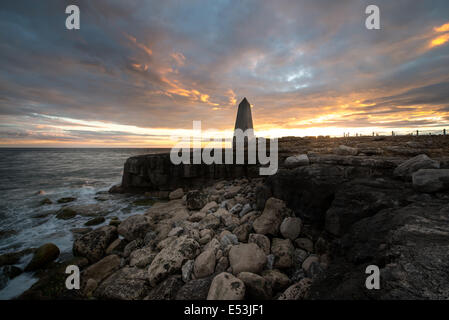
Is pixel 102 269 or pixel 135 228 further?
pixel 135 228

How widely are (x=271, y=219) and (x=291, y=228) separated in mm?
600

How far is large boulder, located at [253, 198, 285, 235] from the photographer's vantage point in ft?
15.7

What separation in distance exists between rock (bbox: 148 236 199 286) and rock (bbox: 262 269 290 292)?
214 centimetres

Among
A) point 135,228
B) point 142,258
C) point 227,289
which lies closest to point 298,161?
point 227,289

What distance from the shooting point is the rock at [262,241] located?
4.19 meters

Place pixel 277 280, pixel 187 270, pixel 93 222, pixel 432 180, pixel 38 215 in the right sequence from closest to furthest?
pixel 432 180 < pixel 277 280 < pixel 187 270 < pixel 93 222 < pixel 38 215

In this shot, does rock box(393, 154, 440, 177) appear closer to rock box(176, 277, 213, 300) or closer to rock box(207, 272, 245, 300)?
rock box(207, 272, 245, 300)

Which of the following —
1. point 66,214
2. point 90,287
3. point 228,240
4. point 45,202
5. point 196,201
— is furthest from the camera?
point 45,202

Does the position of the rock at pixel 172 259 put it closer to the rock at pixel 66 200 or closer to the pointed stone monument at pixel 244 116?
the rock at pixel 66 200

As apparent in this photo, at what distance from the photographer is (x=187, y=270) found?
4.02m

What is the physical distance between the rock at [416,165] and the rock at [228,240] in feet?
14.3

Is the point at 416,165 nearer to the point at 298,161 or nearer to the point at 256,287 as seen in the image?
the point at 298,161

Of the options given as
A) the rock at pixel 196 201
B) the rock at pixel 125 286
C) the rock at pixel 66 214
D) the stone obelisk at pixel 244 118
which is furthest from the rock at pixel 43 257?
the stone obelisk at pixel 244 118

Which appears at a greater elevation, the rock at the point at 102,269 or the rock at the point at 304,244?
the rock at the point at 304,244
